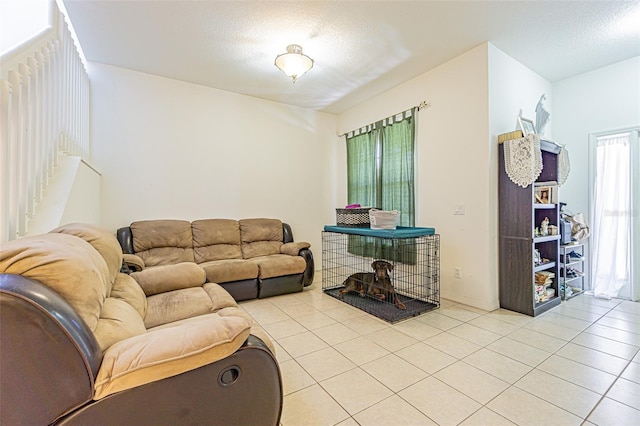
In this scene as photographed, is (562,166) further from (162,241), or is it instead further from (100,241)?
(162,241)

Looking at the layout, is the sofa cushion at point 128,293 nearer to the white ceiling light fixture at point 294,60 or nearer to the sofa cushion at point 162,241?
the sofa cushion at point 162,241

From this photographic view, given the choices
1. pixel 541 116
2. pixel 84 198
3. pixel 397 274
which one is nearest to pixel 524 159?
pixel 541 116

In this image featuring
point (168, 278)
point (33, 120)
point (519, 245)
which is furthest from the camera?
point (519, 245)

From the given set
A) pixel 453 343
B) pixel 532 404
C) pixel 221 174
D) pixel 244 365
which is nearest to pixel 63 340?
pixel 244 365

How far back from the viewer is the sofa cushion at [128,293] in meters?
1.57

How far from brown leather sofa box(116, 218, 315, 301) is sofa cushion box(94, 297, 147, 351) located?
69.9 inches

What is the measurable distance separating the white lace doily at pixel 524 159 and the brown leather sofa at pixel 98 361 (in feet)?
9.62

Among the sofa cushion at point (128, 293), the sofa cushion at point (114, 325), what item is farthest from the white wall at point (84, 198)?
the sofa cushion at point (114, 325)

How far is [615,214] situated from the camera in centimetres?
334

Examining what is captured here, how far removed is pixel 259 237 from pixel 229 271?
92cm

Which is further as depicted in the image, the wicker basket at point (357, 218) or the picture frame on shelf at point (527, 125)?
the wicker basket at point (357, 218)

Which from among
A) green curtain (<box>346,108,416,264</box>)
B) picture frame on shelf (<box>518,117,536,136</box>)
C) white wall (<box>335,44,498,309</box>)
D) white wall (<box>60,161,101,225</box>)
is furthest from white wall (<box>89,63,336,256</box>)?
picture frame on shelf (<box>518,117,536,136</box>)

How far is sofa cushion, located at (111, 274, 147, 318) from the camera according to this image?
Result: 61.6 inches

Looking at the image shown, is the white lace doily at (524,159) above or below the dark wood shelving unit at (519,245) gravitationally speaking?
above
